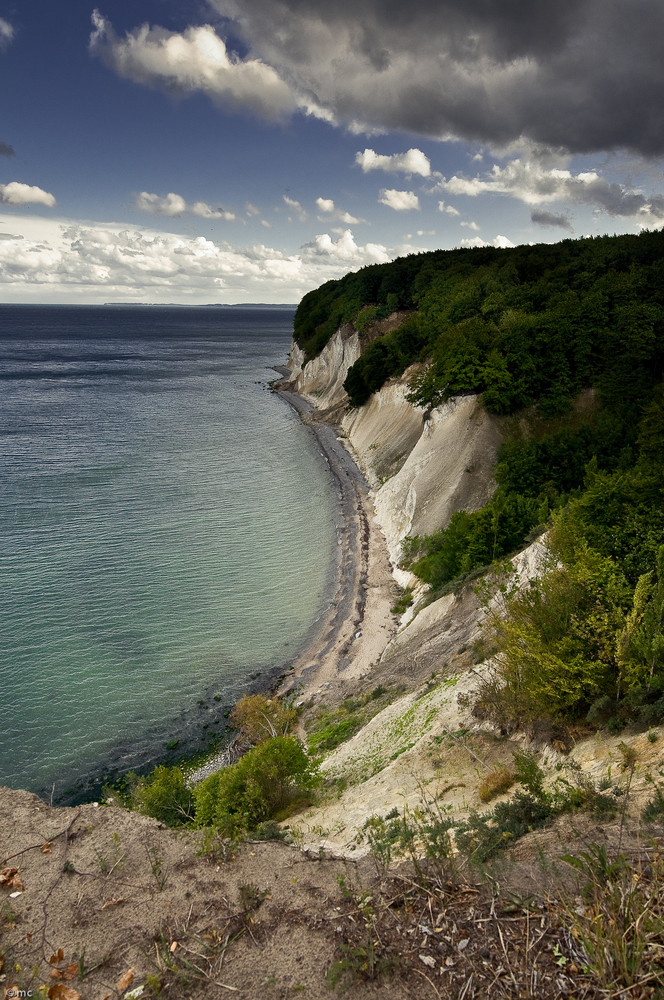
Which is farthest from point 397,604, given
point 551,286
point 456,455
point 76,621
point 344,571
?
point 551,286

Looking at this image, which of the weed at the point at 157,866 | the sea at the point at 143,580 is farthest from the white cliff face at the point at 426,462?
the weed at the point at 157,866

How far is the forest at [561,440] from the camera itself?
Answer: 10977 mm

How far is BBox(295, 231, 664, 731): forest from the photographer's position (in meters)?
11.0

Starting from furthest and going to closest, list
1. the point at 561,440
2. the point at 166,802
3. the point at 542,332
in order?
the point at 542,332
the point at 561,440
the point at 166,802

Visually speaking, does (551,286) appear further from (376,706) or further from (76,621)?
(76,621)

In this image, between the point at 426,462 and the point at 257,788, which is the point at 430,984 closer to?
the point at 257,788

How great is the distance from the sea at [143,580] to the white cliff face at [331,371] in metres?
9.08

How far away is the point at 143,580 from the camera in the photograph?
1135 inches

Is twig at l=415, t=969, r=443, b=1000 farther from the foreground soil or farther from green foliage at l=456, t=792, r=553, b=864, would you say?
green foliage at l=456, t=792, r=553, b=864

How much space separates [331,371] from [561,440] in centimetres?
4941

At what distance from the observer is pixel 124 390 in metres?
84.8

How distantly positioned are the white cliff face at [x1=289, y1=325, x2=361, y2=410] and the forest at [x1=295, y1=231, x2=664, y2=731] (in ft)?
10.5

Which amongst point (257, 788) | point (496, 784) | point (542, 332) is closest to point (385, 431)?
point (542, 332)

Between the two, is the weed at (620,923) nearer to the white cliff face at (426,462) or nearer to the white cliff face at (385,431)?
the white cliff face at (426,462)
